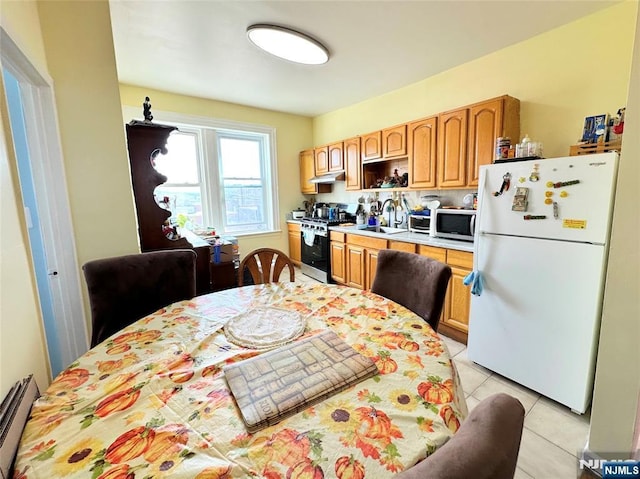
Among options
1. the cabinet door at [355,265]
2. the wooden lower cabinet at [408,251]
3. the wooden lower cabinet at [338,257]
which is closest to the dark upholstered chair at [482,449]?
the wooden lower cabinet at [408,251]

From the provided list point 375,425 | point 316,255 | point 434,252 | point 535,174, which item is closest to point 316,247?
point 316,255

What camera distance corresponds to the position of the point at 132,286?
1.49 metres

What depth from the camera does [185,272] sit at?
1.65 metres

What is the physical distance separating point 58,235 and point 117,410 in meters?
1.53

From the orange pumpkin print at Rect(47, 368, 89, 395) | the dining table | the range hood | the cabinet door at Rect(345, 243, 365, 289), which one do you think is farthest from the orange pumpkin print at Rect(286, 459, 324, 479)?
the range hood

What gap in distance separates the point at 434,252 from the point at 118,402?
8.05 feet

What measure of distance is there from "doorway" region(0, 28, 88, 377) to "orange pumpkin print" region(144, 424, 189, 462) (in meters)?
1.43

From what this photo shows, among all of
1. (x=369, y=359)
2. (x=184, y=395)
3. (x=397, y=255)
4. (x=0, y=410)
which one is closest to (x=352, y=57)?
(x=397, y=255)

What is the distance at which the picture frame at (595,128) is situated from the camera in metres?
1.77

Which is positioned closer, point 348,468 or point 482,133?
point 348,468

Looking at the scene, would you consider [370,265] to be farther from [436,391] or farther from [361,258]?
[436,391]

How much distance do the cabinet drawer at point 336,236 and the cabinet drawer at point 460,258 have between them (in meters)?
1.43

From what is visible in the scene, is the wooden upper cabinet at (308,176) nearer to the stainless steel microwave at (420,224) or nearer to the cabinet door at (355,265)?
the cabinet door at (355,265)

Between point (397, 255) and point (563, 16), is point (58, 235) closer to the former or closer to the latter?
point (397, 255)
